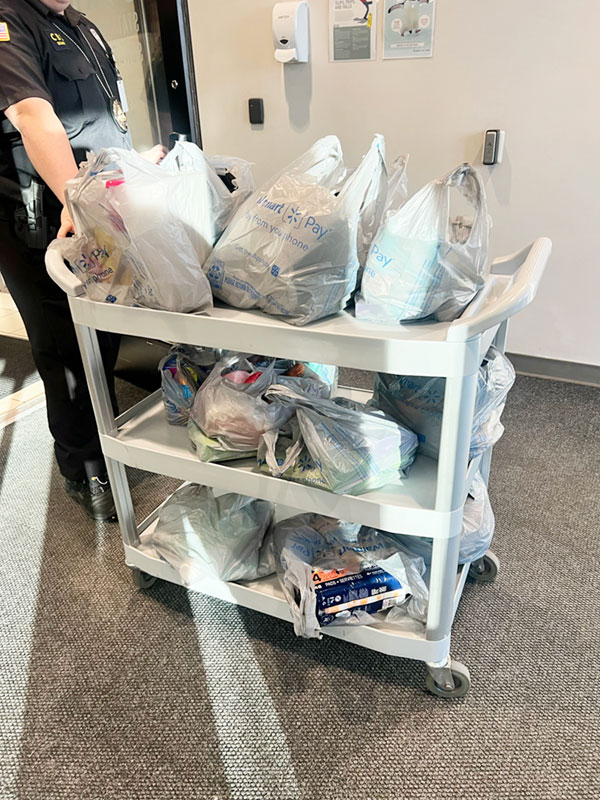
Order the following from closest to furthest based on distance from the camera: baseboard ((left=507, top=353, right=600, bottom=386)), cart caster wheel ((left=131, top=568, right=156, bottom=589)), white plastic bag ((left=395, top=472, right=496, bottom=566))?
white plastic bag ((left=395, top=472, right=496, bottom=566))
cart caster wheel ((left=131, top=568, right=156, bottom=589))
baseboard ((left=507, top=353, right=600, bottom=386))

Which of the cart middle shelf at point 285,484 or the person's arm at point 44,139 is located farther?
the person's arm at point 44,139

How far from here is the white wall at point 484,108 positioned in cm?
212

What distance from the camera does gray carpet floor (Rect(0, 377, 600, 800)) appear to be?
41.9 inches

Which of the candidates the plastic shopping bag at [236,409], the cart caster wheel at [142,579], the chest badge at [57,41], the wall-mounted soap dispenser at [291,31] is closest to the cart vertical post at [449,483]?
the plastic shopping bag at [236,409]

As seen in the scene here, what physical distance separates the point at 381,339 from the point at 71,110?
45.0 inches

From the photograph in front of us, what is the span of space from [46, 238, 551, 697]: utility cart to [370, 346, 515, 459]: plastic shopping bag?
0.05 metres

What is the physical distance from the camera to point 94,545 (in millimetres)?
1663

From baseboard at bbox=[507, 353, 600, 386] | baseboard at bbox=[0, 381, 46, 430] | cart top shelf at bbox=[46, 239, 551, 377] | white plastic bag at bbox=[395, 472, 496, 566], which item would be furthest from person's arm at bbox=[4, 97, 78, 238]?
baseboard at bbox=[507, 353, 600, 386]

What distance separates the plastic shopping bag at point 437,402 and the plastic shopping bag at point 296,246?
0.26m

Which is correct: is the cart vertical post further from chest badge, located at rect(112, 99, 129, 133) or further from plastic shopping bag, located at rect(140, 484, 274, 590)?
chest badge, located at rect(112, 99, 129, 133)

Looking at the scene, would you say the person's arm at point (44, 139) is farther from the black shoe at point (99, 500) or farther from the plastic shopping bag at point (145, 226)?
the black shoe at point (99, 500)

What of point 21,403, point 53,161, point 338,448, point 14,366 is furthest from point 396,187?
point 14,366

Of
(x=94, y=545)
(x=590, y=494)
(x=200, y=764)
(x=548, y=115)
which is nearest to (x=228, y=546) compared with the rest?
(x=200, y=764)

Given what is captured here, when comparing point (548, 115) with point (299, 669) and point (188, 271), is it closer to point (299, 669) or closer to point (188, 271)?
point (188, 271)
